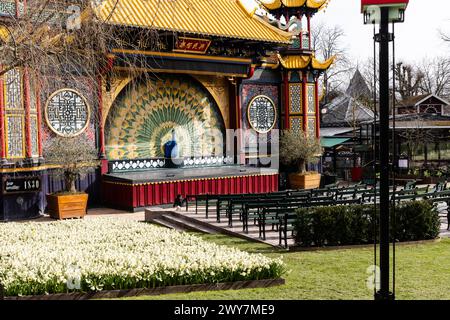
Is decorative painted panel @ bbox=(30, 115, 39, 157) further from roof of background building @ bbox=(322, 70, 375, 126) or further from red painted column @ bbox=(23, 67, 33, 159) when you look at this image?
roof of background building @ bbox=(322, 70, 375, 126)

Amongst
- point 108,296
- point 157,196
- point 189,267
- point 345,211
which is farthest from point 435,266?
point 157,196

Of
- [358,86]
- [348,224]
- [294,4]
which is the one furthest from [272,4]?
[358,86]

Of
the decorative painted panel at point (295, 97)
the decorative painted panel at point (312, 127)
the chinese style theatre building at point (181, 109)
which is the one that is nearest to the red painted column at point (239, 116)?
the chinese style theatre building at point (181, 109)

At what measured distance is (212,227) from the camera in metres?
14.1

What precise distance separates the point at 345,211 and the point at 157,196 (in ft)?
30.4

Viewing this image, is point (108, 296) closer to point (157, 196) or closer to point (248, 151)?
point (157, 196)

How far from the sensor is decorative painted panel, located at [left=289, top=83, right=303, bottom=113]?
82.0 feet

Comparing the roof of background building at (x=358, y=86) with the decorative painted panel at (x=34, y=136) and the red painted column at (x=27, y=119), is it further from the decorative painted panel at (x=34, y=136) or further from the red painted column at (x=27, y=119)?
the red painted column at (x=27, y=119)

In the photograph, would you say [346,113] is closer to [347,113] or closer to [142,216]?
[347,113]

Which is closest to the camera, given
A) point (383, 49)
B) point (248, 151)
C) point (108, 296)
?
point (383, 49)

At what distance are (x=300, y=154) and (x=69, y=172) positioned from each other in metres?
9.57

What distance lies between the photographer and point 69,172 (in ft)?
58.5

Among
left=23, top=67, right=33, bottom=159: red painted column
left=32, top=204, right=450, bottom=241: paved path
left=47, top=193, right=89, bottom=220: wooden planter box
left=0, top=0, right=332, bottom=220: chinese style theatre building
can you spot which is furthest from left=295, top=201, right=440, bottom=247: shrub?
left=23, top=67, right=33, bottom=159: red painted column

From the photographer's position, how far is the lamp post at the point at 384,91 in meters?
4.80
